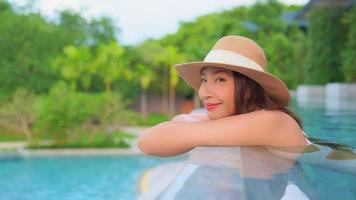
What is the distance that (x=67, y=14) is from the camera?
25844 millimetres

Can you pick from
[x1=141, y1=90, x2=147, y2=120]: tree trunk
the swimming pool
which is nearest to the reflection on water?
the swimming pool

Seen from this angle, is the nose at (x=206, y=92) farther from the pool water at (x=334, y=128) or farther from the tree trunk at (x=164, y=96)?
the tree trunk at (x=164, y=96)

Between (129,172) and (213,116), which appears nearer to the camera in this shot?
(213,116)

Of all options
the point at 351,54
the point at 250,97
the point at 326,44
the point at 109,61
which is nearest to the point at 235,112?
the point at 250,97

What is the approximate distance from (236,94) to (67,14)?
2540 centimetres

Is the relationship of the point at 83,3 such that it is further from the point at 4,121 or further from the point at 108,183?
the point at 108,183

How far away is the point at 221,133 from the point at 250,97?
0.16 metres

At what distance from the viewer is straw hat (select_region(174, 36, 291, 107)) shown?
128cm

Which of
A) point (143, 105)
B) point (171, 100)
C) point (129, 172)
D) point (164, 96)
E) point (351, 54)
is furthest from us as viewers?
point (164, 96)

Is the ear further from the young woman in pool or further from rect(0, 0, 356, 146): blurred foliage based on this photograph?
rect(0, 0, 356, 146): blurred foliage

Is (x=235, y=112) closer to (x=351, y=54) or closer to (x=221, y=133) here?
(x=221, y=133)

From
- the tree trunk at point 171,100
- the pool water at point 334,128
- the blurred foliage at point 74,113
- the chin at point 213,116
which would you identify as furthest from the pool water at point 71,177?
the tree trunk at point 171,100

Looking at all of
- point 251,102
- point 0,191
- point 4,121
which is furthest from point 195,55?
point 251,102

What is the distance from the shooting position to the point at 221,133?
1.22 m
